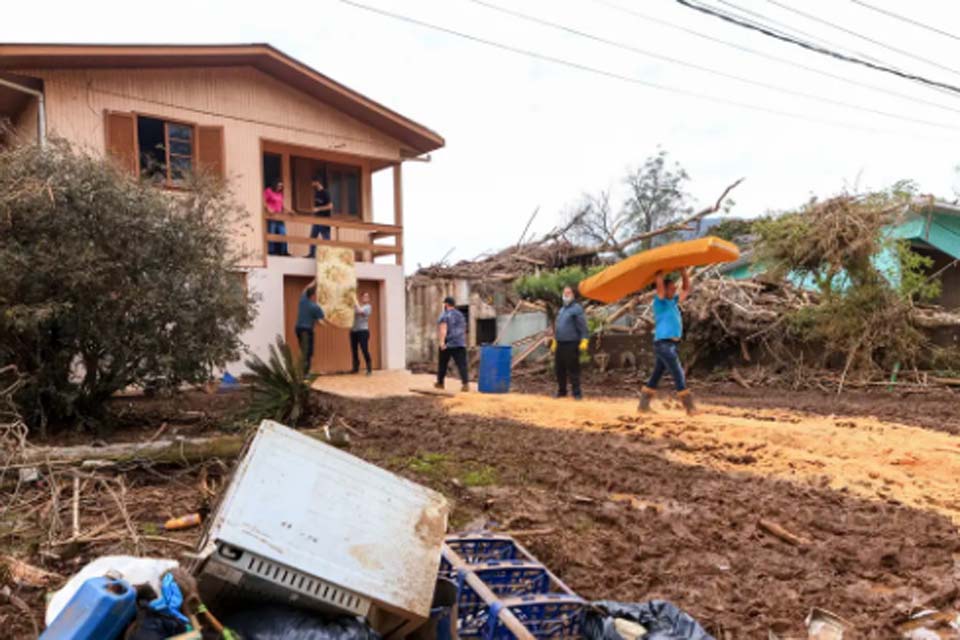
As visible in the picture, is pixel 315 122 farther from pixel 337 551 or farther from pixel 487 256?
→ pixel 337 551

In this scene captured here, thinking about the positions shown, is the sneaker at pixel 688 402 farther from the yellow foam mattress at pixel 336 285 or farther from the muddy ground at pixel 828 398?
the yellow foam mattress at pixel 336 285

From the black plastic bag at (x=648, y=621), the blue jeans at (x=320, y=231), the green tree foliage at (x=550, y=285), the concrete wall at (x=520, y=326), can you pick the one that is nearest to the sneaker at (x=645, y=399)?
the black plastic bag at (x=648, y=621)

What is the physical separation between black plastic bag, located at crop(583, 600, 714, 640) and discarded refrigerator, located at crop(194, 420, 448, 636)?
0.67 meters

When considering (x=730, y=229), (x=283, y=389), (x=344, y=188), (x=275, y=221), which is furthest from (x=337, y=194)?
(x=730, y=229)

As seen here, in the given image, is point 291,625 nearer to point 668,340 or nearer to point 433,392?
point 668,340

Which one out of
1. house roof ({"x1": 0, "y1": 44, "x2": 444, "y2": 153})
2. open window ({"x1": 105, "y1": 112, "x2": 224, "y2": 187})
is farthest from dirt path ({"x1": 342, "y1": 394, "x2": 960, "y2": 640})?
house roof ({"x1": 0, "y1": 44, "x2": 444, "y2": 153})

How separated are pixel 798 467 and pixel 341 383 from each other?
9293 mm

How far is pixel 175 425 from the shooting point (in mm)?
8836

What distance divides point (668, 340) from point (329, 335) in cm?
869

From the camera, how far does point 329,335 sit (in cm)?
1517

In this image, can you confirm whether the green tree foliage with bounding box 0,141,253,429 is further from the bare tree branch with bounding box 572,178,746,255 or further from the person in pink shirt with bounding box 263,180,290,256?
the bare tree branch with bounding box 572,178,746,255

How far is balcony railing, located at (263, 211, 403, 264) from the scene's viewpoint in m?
14.3

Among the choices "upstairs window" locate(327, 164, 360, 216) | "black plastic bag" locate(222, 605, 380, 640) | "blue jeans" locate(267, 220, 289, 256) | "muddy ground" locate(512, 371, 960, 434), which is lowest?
"muddy ground" locate(512, 371, 960, 434)

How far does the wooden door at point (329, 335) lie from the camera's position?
577 inches
